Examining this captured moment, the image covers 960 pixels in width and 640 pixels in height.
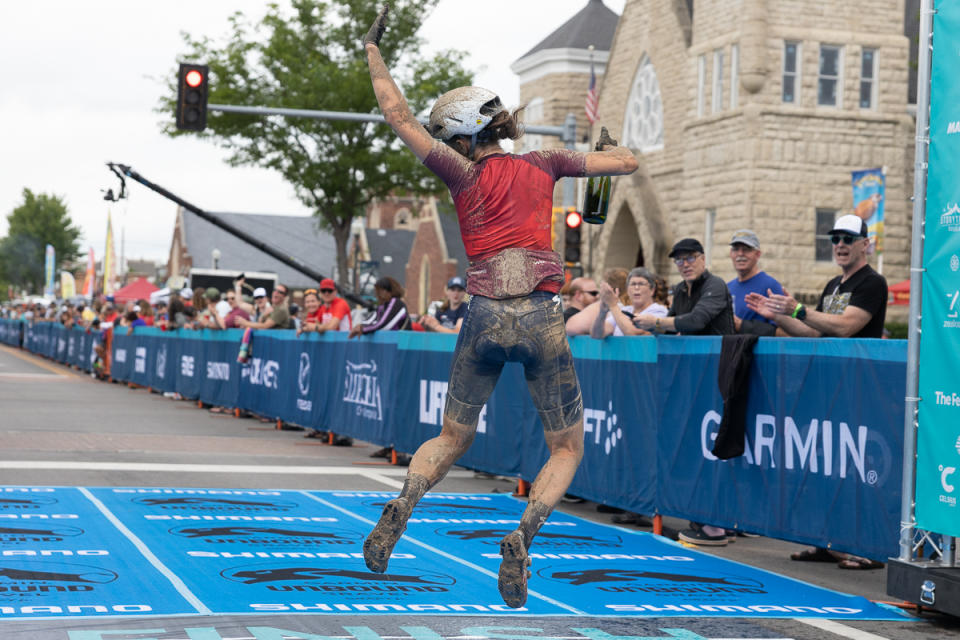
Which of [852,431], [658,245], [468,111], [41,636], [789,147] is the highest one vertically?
[789,147]

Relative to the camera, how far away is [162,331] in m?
28.7

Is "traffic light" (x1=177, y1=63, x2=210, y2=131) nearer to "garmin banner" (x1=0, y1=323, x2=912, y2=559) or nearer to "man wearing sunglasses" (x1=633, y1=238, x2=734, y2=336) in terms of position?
"garmin banner" (x1=0, y1=323, x2=912, y2=559)

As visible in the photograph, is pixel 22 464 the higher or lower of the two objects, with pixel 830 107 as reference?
lower

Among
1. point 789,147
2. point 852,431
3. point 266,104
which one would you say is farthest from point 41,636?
point 266,104

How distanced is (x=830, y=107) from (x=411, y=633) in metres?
28.3

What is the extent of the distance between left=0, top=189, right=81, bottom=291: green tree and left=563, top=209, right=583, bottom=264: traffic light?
108614 millimetres

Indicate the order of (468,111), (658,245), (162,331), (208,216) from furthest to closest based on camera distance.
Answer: (658,245)
(162,331)
(208,216)
(468,111)

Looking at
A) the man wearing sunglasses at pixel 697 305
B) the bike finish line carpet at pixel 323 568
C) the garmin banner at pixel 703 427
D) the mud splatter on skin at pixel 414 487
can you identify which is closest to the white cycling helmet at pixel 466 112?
the mud splatter on skin at pixel 414 487

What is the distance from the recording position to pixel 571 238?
2120cm

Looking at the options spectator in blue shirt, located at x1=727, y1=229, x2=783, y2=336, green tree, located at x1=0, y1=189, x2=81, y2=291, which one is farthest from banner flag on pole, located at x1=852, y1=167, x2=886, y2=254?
green tree, located at x1=0, y1=189, x2=81, y2=291

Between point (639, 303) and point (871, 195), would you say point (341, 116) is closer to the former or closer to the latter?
point (639, 303)

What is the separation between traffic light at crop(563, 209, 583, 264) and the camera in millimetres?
21125

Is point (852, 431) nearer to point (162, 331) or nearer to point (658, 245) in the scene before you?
point (162, 331)

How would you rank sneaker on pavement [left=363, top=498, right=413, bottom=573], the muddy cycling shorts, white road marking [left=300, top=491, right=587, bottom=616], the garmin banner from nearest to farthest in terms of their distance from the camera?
sneaker on pavement [left=363, top=498, right=413, bottom=573]
the muddy cycling shorts
white road marking [left=300, top=491, right=587, bottom=616]
the garmin banner
